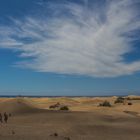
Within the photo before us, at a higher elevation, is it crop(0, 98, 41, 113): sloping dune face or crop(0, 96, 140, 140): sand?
crop(0, 98, 41, 113): sloping dune face

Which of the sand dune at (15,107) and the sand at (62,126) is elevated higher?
the sand dune at (15,107)

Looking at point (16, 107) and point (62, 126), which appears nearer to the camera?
point (62, 126)

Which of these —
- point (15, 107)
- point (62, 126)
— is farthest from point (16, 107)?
point (62, 126)

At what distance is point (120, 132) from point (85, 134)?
182cm

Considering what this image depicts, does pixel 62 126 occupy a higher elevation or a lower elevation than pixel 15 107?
lower

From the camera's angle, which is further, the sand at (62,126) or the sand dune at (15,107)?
the sand dune at (15,107)

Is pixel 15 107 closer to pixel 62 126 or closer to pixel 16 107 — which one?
pixel 16 107

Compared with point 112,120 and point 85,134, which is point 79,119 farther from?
point 85,134

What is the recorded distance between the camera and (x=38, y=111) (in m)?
20.5

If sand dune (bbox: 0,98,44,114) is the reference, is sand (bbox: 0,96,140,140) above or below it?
below

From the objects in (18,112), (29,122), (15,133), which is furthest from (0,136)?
(18,112)

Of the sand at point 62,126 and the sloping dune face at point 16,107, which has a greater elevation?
the sloping dune face at point 16,107

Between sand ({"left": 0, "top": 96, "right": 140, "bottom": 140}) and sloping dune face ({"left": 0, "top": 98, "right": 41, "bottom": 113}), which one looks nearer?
sand ({"left": 0, "top": 96, "right": 140, "bottom": 140})

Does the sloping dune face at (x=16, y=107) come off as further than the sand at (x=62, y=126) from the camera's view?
Yes
